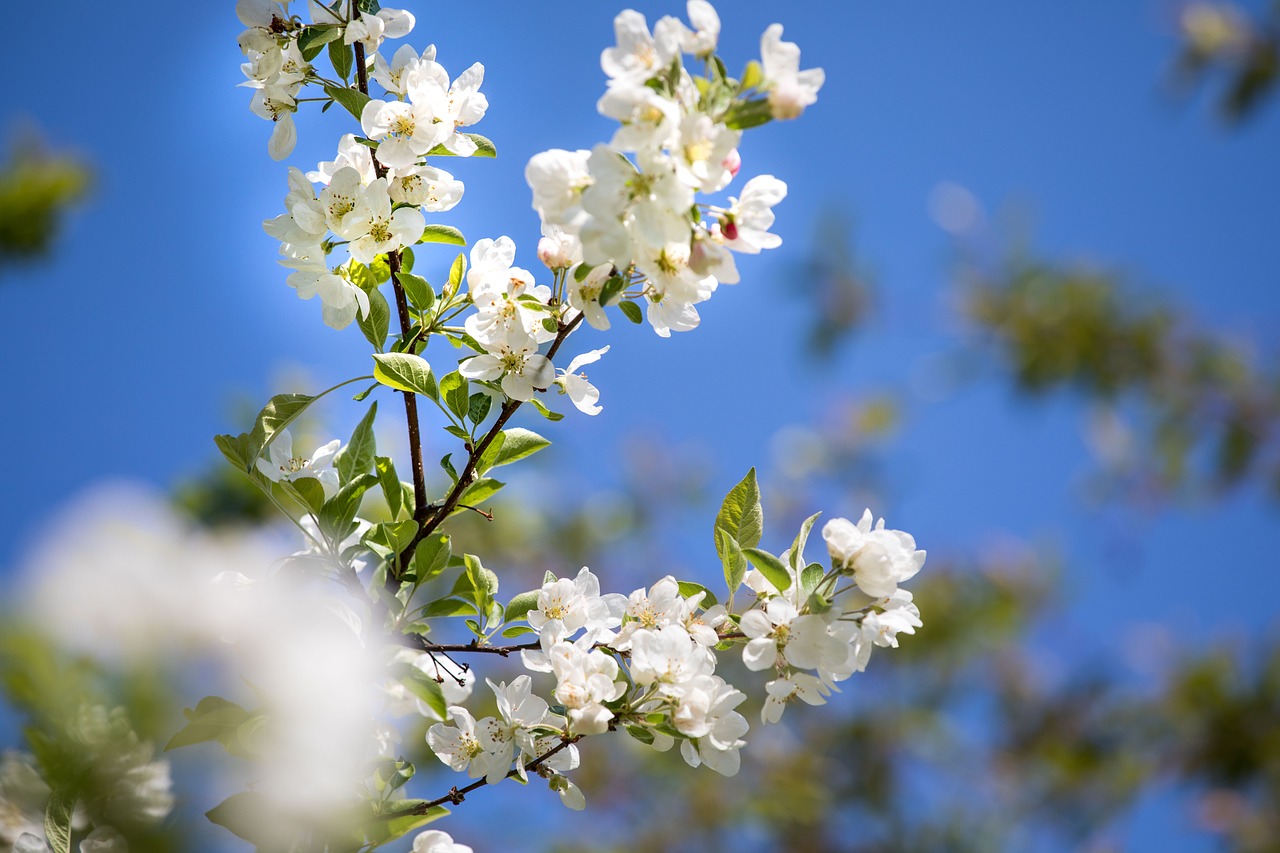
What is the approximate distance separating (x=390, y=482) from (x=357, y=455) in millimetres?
59

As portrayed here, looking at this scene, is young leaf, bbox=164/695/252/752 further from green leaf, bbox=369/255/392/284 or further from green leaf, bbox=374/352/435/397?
green leaf, bbox=369/255/392/284

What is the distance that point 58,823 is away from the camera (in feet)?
2.49

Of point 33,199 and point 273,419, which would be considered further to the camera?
point 33,199

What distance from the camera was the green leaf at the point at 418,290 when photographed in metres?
0.97

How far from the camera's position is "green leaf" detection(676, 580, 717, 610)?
1.00 m

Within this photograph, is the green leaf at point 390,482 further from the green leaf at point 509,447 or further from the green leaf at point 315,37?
the green leaf at point 315,37

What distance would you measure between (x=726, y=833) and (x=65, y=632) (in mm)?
5397

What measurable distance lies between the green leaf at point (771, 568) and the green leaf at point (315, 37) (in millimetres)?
716

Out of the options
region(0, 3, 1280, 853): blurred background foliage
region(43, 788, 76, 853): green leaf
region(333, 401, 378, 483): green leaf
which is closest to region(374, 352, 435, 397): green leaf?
region(333, 401, 378, 483): green leaf

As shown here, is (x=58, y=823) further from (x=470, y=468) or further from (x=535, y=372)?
(x=535, y=372)

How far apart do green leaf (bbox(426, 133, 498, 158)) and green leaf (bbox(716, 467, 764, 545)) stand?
482 mm

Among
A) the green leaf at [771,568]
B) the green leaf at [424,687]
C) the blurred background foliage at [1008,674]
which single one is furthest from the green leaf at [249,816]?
the blurred background foliage at [1008,674]

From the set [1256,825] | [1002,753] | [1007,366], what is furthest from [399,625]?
[1002,753]

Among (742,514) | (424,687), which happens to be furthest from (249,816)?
(742,514)
